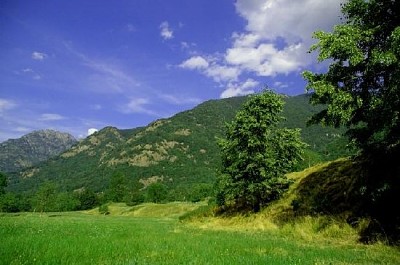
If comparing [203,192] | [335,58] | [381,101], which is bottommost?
[203,192]

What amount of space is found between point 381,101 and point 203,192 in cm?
16485

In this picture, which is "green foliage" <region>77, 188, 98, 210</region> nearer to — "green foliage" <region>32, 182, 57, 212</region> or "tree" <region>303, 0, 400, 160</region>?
"green foliage" <region>32, 182, 57, 212</region>

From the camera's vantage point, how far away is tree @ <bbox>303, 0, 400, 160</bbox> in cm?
2120

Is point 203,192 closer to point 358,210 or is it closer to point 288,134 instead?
point 288,134

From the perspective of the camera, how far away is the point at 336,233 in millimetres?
23984

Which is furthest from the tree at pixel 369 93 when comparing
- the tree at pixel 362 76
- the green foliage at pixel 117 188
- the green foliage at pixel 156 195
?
the green foliage at pixel 156 195

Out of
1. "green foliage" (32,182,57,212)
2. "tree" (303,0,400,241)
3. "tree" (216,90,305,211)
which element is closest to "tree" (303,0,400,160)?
"tree" (303,0,400,241)

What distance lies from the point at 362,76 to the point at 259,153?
679 inches

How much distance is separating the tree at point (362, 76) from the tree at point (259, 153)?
1513 centimetres

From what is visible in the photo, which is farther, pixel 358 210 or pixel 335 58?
pixel 358 210

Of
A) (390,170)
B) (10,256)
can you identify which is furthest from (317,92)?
(10,256)

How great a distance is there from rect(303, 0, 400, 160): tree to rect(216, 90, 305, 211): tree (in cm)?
1513

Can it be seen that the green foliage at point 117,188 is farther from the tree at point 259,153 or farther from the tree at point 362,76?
the tree at point 362,76

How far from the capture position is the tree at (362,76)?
21.2 meters
